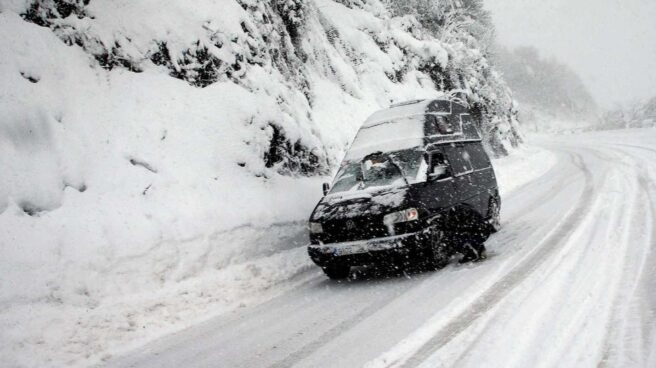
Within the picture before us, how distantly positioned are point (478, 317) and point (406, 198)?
2.28m

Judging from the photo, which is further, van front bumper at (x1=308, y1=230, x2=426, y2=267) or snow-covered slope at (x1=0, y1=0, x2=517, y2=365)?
van front bumper at (x1=308, y1=230, x2=426, y2=267)

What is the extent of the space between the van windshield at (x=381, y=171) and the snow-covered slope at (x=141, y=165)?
178 centimetres

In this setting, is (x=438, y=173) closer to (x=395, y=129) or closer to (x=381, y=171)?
(x=381, y=171)

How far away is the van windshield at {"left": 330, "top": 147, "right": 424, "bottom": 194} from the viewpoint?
23.8 ft

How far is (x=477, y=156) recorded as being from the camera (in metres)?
9.34

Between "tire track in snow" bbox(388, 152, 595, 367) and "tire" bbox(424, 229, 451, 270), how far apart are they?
1.03 metres

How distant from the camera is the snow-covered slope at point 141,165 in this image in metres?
5.97

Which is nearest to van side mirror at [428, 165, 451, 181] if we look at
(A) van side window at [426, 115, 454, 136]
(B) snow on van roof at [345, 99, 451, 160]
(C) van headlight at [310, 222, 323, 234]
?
(B) snow on van roof at [345, 99, 451, 160]

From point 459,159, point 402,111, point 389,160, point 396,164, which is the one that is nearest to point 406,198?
point 396,164

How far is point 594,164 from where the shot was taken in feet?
62.6

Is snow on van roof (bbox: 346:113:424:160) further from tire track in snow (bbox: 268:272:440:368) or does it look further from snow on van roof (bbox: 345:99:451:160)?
tire track in snow (bbox: 268:272:440:368)

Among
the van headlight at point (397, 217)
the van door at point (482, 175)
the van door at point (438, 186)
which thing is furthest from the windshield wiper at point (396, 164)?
the van door at point (482, 175)

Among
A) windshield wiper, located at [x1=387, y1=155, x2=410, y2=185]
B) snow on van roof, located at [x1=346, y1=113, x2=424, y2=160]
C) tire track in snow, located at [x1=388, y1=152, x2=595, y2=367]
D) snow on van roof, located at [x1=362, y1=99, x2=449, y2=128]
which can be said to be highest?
snow on van roof, located at [x1=362, y1=99, x2=449, y2=128]

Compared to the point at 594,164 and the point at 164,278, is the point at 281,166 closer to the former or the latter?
the point at 164,278
